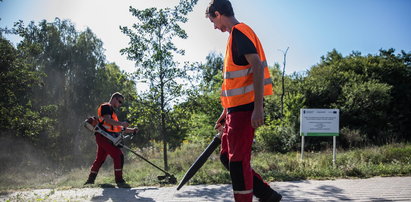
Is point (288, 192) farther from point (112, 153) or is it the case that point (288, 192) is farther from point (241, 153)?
point (112, 153)

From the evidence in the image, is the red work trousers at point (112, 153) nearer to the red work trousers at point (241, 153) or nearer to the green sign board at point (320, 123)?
the red work trousers at point (241, 153)

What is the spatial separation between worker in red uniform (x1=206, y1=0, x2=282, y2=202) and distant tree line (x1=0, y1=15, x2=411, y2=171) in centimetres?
610

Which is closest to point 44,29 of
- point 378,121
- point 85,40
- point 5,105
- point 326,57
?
point 85,40

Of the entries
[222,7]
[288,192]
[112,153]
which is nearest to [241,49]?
[222,7]

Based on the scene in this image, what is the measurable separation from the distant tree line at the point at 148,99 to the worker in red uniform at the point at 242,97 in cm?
610

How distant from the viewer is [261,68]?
2.68 metres

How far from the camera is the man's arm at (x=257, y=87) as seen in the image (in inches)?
104

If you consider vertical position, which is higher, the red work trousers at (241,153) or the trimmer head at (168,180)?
the red work trousers at (241,153)

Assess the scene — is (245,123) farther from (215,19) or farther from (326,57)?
(326,57)

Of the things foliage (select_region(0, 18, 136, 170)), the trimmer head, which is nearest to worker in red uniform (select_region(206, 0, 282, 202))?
the trimmer head

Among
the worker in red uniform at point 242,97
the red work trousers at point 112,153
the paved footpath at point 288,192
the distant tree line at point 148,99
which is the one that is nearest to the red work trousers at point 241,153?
the worker in red uniform at point 242,97

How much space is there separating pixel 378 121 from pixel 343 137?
5475 mm

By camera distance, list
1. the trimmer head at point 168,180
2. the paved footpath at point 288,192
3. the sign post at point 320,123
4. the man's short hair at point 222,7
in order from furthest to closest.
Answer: the sign post at point 320,123, the trimmer head at point 168,180, the paved footpath at point 288,192, the man's short hair at point 222,7

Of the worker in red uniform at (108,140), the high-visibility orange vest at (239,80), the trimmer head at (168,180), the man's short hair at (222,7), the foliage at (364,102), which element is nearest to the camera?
the high-visibility orange vest at (239,80)
